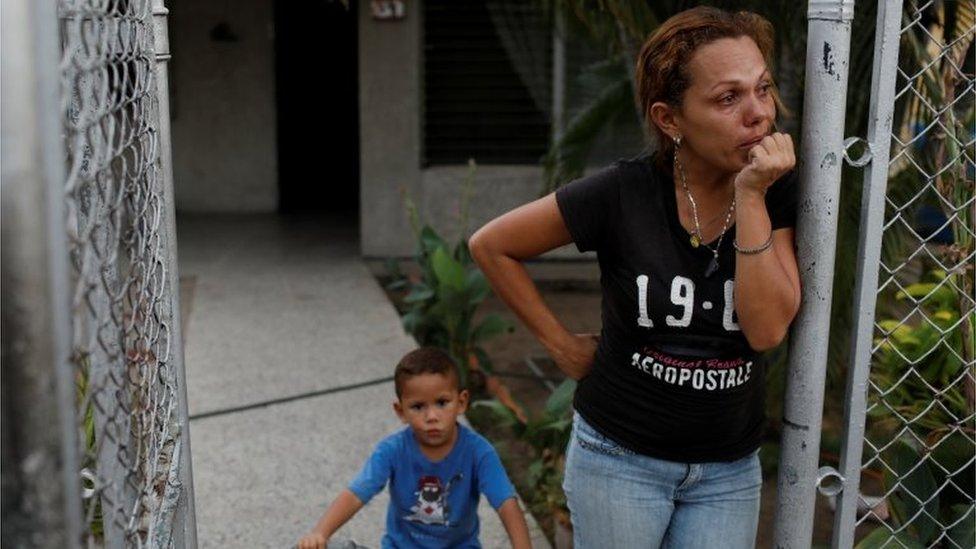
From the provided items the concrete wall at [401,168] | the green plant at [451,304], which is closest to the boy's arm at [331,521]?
the green plant at [451,304]

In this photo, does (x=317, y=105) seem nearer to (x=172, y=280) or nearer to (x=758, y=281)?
(x=172, y=280)

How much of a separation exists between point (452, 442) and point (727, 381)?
1.02 meters

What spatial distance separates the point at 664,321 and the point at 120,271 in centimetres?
95

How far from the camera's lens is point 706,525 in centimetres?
229

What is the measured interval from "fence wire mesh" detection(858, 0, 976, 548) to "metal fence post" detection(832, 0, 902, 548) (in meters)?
0.05

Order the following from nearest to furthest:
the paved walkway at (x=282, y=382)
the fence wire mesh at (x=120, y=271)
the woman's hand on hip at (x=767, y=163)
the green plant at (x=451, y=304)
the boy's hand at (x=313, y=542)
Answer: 1. the fence wire mesh at (x=120, y=271)
2. the woman's hand on hip at (x=767, y=163)
3. the boy's hand at (x=313, y=542)
4. the paved walkway at (x=282, y=382)
5. the green plant at (x=451, y=304)

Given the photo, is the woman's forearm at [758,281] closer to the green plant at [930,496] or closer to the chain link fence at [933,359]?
the chain link fence at [933,359]

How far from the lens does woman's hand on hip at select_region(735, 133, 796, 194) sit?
200 centimetres

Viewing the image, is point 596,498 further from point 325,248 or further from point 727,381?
point 325,248

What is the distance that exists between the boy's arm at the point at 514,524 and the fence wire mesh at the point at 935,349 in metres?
0.77

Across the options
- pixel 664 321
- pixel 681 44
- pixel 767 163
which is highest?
pixel 681 44

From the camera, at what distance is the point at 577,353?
2439mm

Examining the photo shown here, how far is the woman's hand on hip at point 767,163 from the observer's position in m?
2.00

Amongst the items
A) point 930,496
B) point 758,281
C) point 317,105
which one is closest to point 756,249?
point 758,281
